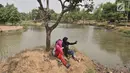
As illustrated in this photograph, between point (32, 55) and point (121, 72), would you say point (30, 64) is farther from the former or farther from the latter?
point (121, 72)

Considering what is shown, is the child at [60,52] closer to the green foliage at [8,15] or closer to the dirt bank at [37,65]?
the dirt bank at [37,65]

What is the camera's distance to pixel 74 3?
36.6 ft

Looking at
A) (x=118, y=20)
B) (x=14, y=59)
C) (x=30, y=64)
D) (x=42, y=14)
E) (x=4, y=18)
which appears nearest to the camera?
(x=30, y=64)

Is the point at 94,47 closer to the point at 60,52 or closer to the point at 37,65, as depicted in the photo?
the point at 60,52

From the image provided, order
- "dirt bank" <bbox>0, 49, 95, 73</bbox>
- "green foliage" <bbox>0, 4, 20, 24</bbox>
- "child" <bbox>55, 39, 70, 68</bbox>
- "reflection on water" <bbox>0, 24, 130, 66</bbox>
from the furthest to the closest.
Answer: "green foliage" <bbox>0, 4, 20, 24</bbox> → "reflection on water" <bbox>0, 24, 130, 66</bbox> → "child" <bbox>55, 39, 70, 68</bbox> → "dirt bank" <bbox>0, 49, 95, 73</bbox>

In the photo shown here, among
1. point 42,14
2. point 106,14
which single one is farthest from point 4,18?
point 42,14

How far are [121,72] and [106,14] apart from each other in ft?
181

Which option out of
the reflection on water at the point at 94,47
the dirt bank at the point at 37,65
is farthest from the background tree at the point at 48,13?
the reflection on water at the point at 94,47

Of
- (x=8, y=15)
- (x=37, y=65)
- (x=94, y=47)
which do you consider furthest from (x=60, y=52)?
(x=8, y=15)

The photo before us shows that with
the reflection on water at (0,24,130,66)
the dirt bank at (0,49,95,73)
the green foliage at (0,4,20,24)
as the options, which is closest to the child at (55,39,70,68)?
the dirt bank at (0,49,95,73)

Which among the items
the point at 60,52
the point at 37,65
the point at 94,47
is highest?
the point at 60,52

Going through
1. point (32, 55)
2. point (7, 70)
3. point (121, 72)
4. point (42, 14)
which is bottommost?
point (121, 72)

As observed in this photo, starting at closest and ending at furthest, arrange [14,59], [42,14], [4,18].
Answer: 1. [14,59]
2. [42,14]
3. [4,18]

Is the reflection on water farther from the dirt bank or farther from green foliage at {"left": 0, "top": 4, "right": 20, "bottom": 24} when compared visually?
green foliage at {"left": 0, "top": 4, "right": 20, "bottom": 24}
